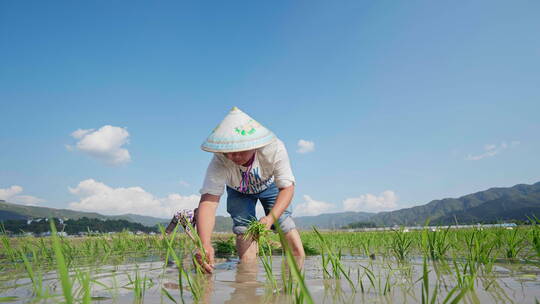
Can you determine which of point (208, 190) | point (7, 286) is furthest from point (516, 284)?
point (7, 286)

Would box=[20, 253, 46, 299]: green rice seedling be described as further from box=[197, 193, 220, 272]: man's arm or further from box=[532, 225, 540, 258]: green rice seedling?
box=[532, 225, 540, 258]: green rice seedling

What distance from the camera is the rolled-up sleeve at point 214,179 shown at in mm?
3309

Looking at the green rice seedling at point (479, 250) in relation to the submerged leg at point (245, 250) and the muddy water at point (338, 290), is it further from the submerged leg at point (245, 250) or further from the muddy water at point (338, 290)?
the submerged leg at point (245, 250)

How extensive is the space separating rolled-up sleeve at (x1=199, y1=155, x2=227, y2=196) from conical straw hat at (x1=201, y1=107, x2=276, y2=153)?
55 centimetres

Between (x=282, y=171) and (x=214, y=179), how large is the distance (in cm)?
70

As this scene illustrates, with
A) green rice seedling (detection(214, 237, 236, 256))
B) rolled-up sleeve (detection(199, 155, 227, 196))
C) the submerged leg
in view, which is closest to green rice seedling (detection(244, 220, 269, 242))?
rolled-up sleeve (detection(199, 155, 227, 196))

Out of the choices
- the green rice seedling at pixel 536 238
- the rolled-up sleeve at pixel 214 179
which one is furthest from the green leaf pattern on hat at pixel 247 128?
the green rice seedling at pixel 536 238

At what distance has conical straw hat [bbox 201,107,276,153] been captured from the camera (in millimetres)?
2729

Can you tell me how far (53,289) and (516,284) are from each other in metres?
2.78

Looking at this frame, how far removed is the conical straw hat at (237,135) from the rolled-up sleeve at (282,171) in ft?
1.12

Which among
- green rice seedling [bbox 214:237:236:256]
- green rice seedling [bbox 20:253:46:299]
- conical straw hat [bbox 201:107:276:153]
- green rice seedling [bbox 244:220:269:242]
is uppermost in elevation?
conical straw hat [bbox 201:107:276:153]

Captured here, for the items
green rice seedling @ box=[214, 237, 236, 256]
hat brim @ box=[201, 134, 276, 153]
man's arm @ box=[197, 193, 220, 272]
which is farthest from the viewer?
green rice seedling @ box=[214, 237, 236, 256]

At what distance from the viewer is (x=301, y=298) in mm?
1133

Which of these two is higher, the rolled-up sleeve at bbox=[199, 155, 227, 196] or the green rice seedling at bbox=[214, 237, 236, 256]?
the rolled-up sleeve at bbox=[199, 155, 227, 196]
